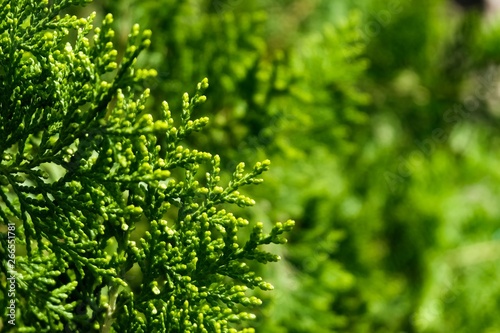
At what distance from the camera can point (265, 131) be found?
6.17ft

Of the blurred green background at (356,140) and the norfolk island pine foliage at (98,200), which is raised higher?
the blurred green background at (356,140)

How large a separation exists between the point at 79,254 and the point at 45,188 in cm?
11

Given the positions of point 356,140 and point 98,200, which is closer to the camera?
point 98,200

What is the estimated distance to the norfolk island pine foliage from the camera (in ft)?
3.36

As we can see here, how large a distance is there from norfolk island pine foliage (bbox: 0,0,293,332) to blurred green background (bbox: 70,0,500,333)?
0.69m

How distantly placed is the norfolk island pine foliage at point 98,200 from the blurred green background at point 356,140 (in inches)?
27.1

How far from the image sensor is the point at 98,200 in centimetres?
103

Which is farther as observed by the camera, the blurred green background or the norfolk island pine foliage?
the blurred green background

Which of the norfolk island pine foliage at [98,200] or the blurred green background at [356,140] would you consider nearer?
the norfolk island pine foliage at [98,200]

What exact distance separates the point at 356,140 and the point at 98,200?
2002mm

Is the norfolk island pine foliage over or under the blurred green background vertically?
under

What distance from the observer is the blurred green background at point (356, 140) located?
6.23 ft

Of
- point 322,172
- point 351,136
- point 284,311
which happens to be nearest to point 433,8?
point 351,136

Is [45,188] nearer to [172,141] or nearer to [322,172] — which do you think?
[172,141]
